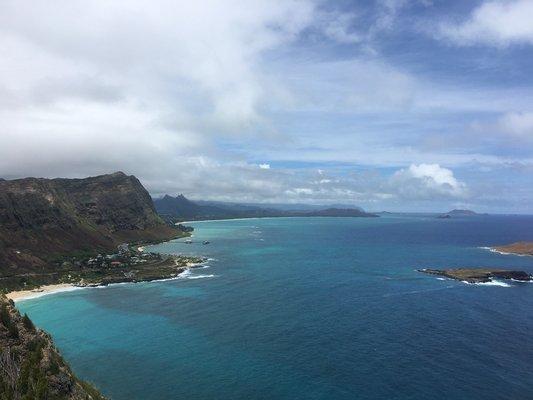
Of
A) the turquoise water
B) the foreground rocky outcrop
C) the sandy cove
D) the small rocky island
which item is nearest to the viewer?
the foreground rocky outcrop

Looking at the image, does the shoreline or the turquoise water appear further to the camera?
the shoreline

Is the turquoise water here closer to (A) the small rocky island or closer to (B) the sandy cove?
(B) the sandy cove

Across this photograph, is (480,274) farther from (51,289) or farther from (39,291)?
(39,291)

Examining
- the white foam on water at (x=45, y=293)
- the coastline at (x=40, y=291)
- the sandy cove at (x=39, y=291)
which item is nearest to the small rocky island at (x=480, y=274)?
the white foam on water at (x=45, y=293)

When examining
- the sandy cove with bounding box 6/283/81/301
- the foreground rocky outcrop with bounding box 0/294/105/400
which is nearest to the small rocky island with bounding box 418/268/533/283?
the sandy cove with bounding box 6/283/81/301

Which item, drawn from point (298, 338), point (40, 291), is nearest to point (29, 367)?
point (298, 338)
